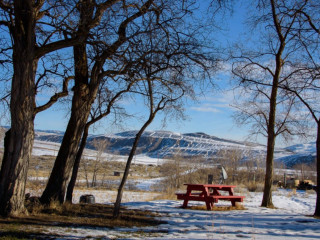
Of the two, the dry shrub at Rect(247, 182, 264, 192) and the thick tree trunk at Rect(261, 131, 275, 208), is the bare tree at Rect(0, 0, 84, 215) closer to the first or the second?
the thick tree trunk at Rect(261, 131, 275, 208)

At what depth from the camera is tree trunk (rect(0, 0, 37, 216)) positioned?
5945mm

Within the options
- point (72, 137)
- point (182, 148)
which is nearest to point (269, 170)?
point (72, 137)

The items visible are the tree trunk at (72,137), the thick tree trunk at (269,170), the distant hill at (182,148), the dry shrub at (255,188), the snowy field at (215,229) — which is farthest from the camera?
the distant hill at (182,148)

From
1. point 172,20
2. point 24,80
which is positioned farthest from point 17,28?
point 172,20

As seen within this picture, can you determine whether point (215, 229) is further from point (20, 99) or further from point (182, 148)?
point (182, 148)

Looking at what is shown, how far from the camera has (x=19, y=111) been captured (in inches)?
237

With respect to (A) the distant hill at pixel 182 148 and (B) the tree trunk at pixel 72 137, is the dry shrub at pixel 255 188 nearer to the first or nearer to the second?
(B) the tree trunk at pixel 72 137

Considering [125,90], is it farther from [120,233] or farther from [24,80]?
[120,233]

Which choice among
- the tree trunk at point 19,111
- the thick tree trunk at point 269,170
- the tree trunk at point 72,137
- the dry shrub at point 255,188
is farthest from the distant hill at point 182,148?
the tree trunk at point 19,111

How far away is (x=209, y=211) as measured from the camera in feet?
30.2

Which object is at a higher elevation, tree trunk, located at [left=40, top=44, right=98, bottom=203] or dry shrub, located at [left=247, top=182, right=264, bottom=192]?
tree trunk, located at [left=40, top=44, right=98, bottom=203]

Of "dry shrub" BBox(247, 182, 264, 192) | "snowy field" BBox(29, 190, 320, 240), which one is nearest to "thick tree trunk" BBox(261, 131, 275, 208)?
"snowy field" BBox(29, 190, 320, 240)

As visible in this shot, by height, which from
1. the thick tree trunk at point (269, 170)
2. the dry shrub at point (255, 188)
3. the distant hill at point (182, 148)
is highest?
the distant hill at point (182, 148)

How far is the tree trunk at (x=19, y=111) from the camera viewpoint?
595cm
